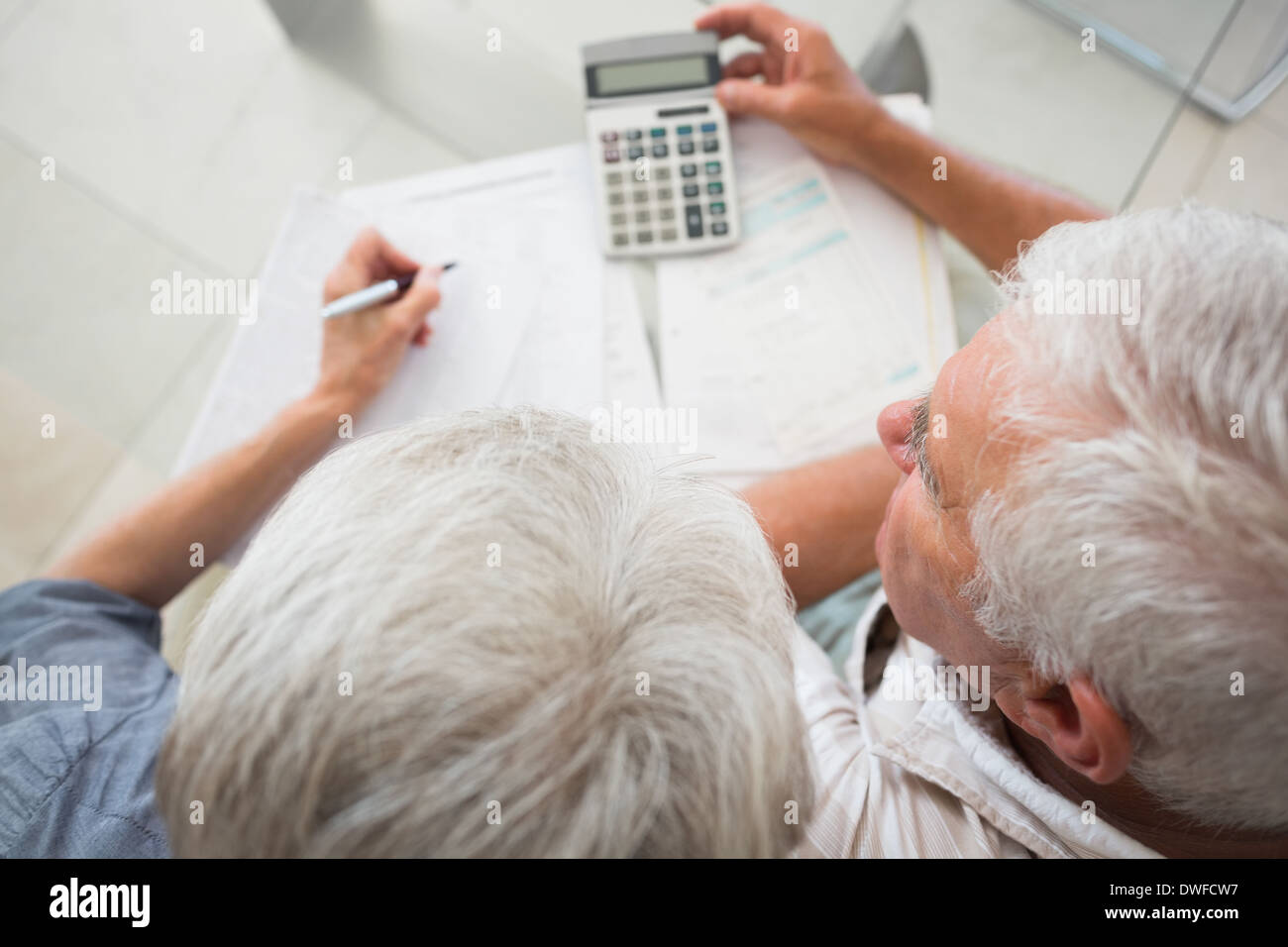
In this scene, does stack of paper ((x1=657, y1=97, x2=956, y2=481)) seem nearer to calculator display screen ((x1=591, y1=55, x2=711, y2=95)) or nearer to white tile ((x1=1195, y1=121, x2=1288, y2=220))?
calculator display screen ((x1=591, y1=55, x2=711, y2=95))

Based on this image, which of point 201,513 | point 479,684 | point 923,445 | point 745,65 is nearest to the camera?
point 479,684

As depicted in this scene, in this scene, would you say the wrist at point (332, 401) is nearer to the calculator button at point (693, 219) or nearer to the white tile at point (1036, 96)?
the calculator button at point (693, 219)

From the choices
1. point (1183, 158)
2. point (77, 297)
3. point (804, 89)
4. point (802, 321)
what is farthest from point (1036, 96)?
point (77, 297)

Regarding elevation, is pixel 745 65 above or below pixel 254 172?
above

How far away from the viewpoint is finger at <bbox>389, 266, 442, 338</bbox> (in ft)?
2.27

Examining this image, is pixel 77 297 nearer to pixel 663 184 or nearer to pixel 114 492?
pixel 114 492

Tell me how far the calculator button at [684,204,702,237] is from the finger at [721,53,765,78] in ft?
0.52

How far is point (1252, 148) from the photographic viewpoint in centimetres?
A: 84

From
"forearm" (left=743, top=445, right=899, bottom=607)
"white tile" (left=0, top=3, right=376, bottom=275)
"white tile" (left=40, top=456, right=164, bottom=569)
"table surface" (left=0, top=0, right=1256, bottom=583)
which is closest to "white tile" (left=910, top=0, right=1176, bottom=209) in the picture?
"table surface" (left=0, top=0, right=1256, bottom=583)

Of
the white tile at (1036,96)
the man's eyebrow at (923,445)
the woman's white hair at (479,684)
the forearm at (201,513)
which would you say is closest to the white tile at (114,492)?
the forearm at (201,513)

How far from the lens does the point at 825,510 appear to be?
2.25 feet

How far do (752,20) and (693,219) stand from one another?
21 cm

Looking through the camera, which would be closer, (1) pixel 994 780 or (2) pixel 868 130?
(1) pixel 994 780

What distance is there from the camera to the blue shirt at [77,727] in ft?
1.62
